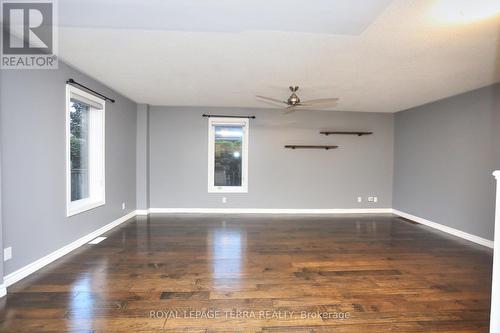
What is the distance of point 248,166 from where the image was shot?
18.9 ft

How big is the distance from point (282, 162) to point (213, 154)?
1652 millimetres

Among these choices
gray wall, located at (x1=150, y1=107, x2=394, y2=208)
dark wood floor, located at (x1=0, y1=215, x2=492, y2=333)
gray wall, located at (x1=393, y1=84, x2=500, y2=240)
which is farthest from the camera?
gray wall, located at (x1=150, y1=107, x2=394, y2=208)

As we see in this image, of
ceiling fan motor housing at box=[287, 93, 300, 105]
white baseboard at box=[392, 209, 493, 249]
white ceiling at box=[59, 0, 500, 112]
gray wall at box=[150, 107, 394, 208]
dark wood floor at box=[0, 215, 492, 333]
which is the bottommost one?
dark wood floor at box=[0, 215, 492, 333]

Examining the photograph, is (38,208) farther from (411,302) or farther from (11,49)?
(411,302)

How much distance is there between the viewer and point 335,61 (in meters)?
3.01

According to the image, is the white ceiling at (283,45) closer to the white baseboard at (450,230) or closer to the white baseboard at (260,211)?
the white baseboard at (450,230)

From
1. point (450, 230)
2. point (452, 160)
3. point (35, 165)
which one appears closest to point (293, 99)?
point (452, 160)

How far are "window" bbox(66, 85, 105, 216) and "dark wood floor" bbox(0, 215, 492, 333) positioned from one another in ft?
2.56

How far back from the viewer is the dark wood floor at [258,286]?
1.92 m

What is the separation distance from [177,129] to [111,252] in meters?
3.13

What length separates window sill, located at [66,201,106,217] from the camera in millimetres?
3340

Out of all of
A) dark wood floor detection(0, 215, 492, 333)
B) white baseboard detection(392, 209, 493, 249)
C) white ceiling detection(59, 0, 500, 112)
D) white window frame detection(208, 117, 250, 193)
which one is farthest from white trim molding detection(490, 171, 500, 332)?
white window frame detection(208, 117, 250, 193)

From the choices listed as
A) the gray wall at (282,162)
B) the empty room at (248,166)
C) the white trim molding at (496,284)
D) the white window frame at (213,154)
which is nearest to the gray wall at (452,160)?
the empty room at (248,166)

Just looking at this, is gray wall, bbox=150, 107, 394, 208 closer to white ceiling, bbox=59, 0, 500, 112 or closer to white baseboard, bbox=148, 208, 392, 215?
white baseboard, bbox=148, 208, 392, 215
